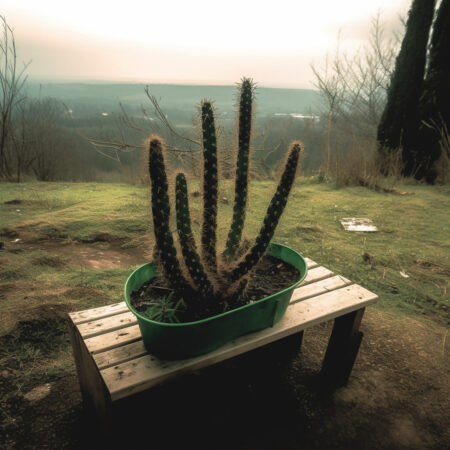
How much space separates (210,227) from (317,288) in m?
0.74

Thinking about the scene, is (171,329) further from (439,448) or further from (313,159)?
(313,159)

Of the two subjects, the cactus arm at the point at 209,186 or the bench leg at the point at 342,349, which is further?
the bench leg at the point at 342,349

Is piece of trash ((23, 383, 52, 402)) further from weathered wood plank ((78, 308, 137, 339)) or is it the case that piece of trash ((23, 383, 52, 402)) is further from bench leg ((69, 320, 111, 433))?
weathered wood plank ((78, 308, 137, 339))

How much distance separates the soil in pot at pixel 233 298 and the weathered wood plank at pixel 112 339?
0.13 metres

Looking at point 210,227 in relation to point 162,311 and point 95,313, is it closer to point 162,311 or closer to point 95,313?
point 162,311

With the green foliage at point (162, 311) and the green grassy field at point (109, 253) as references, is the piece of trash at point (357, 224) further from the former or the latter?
the green foliage at point (162, 311)

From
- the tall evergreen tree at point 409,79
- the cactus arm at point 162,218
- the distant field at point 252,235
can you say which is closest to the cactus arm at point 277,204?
the distant field at point 252,235

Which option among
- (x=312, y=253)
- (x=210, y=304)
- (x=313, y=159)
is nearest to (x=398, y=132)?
(x=313, y=159)

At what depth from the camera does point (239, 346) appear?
1.27 meters

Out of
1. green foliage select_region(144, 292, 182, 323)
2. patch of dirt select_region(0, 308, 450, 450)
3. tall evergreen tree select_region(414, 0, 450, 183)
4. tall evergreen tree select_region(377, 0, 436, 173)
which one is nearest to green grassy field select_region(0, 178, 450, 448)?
patch of dirt select_region(0, 308, 450, 450)

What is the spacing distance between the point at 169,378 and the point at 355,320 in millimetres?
1053

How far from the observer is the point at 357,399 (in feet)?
5.68

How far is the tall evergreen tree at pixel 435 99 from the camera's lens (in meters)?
6.61

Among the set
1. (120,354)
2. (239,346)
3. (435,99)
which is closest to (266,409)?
(239,346)
